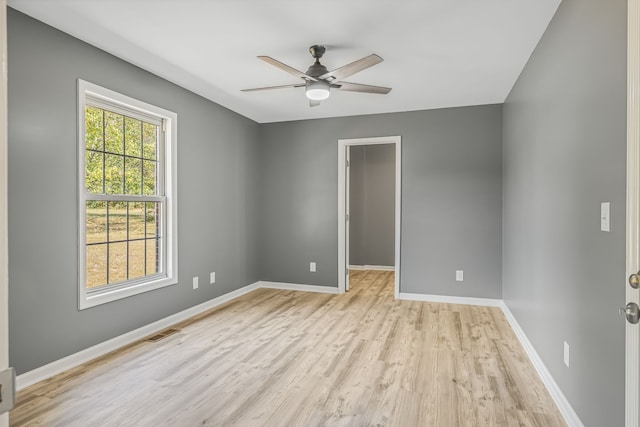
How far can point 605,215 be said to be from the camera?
5.29 ft

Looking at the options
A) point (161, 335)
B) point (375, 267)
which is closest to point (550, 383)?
point (161, 335)

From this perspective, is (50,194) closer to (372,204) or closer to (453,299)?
(453,299)

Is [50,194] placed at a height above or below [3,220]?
above

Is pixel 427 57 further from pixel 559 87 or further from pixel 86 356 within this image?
pixel 86 356

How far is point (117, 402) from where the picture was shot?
227cm

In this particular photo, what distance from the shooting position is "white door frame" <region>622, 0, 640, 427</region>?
1.22m

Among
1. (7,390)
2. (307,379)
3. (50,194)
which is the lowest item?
(307,379)

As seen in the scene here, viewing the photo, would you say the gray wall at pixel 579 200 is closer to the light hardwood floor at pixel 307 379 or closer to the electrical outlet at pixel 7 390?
the light hardwood floor at pixel 307 379

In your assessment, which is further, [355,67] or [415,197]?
[415,197]

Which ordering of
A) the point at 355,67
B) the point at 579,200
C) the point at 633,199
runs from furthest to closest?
the point at 355,67
the point at 579,200
the point at 633,199

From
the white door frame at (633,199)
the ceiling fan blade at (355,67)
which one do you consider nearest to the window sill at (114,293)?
the ceiling fan blade at (355,67)

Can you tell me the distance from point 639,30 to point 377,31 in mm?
1782

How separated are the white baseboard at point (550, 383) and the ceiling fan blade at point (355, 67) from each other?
7.78 feet

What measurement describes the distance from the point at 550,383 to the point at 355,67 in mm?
2492
